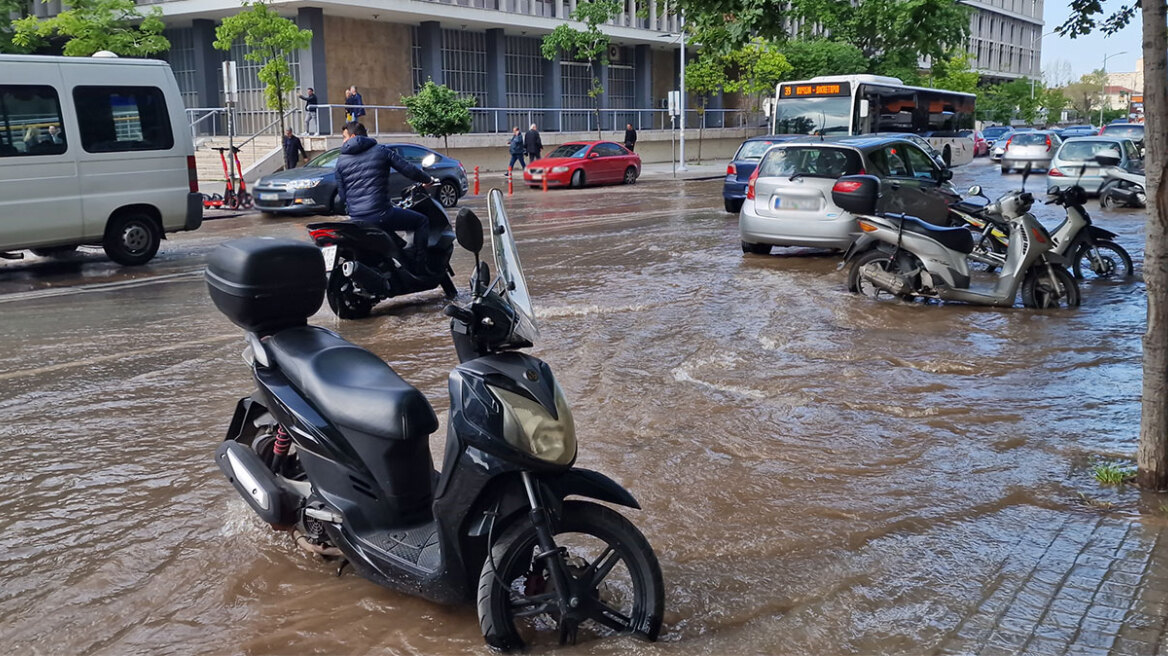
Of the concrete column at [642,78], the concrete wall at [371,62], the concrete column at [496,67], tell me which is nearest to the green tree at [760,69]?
the concrete column at [642,78]

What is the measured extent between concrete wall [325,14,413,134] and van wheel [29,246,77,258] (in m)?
20.9

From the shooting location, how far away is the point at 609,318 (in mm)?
10398

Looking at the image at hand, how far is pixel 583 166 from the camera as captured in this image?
3091 cm

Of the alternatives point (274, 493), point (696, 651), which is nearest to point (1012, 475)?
point (696, 651)

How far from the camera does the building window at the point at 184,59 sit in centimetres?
3862

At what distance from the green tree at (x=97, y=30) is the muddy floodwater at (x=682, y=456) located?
1993 cm

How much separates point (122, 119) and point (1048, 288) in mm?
11160

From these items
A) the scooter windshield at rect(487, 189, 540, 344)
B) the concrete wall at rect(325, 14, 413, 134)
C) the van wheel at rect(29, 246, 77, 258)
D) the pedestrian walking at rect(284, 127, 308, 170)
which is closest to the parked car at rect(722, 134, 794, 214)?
the van wheel at rect(29, 246, 77, 258)

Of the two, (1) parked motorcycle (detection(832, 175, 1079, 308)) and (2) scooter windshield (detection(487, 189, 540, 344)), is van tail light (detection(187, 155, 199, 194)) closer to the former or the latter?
(1) parked motorcycle (detection(832, 175, 1079, 308))

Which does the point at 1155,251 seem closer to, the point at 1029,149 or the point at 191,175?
the point at 191,175

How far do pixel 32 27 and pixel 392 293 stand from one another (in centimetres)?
2622

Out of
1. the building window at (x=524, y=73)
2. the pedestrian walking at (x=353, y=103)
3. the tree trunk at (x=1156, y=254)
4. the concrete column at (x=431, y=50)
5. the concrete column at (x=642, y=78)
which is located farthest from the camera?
the concrete column at (x=642, y=78)

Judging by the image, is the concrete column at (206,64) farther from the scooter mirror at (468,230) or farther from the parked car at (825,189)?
the scooter mirror at (468,230)

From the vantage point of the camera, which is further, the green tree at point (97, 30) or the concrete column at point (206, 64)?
the concrete column at point (206, 64)
